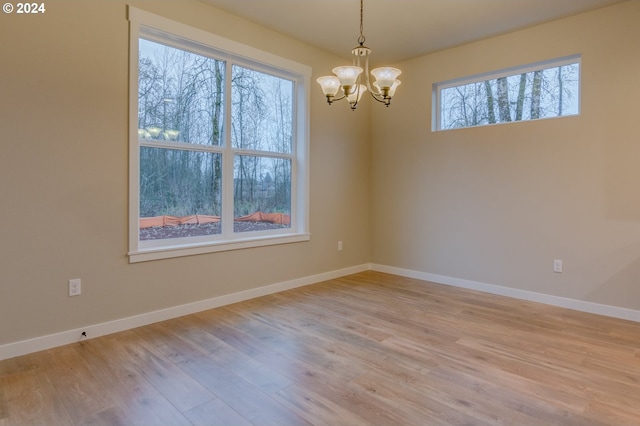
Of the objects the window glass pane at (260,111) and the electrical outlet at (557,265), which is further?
the window glass pane at (260,111)

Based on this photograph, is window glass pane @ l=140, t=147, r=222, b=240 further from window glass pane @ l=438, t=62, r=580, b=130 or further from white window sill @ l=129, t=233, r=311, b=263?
window glass pane @ l=438, t=62, r=580, b=130

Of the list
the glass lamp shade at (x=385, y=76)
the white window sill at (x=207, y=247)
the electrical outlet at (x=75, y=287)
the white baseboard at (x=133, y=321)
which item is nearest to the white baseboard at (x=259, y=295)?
the white baseboard at (x=133, y=321)

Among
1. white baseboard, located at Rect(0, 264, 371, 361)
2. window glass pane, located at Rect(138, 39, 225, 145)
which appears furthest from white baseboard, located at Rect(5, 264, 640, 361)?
window glass pane, located at Rect(138, 39, 225, 145)

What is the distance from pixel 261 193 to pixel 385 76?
6.71ft

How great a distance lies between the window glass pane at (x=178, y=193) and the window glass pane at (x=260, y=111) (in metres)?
0.45

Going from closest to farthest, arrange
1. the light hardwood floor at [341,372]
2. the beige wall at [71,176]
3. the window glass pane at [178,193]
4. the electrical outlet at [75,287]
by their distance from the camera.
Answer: the light hardwood floor at [341,372] < the beige wall at [71,176] < the electrical outlet at [75,287] < the window glass pane at [178,193]

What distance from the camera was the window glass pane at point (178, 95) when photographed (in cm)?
306

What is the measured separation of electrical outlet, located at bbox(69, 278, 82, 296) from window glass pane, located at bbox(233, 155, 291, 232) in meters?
1.46

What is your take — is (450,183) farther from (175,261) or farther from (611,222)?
(175,261)

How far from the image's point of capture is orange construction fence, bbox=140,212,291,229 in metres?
3.12

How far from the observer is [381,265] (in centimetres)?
509

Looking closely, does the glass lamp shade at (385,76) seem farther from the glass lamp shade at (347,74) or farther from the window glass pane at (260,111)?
the window glass pane at (260,111)

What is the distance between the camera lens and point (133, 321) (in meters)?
2.92

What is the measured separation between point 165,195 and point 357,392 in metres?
2.32
